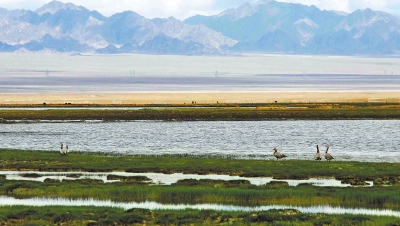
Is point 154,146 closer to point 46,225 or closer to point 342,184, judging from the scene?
point 342,184

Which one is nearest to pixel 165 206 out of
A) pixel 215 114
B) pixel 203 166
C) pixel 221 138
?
pixel 203 166

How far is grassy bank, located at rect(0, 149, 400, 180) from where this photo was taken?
37500mm

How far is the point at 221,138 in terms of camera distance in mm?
64125

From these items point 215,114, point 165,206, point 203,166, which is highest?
point 215,114

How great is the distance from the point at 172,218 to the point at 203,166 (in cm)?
1565

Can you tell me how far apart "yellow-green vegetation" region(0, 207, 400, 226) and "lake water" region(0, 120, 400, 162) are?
21211 millimetres

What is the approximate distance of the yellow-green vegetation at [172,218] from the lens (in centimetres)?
2489

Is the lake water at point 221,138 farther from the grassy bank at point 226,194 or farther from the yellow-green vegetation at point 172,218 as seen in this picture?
the yellow-green vegetation at point 172,218

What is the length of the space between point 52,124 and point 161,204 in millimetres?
54468

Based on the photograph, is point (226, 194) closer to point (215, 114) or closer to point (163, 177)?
point (163, 177)

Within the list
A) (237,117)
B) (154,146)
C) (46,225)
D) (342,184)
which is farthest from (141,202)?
(237,117)

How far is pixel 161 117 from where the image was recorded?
93062 millimetres

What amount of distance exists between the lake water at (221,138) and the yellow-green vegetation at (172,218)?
21211 millimetres

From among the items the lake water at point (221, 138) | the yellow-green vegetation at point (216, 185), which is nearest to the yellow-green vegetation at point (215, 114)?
the lake water at point (221, 138)
